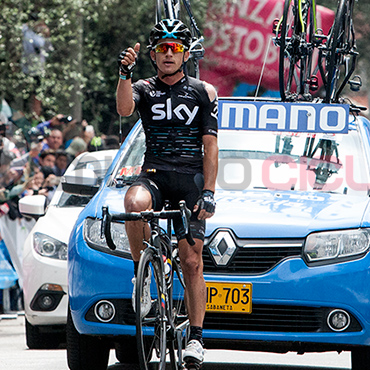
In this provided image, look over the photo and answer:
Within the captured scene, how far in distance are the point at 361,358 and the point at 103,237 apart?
185 centimetres

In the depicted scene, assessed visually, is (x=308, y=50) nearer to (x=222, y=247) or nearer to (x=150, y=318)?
(x=222, y=247)

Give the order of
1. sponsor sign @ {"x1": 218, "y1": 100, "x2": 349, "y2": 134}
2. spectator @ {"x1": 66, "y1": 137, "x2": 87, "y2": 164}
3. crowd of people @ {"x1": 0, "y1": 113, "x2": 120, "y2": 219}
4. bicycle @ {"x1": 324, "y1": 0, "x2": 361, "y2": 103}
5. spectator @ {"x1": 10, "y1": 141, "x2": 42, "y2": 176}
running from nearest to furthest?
sponsor sign @ {"x1": 218, "y1": 100, "x2": 349, "y2": 134}, bicycle @ {"x1": 324, "y1": 0, "x2": 361, "y2": 103}, crowd of people @ {"x1": 0, "y1": 113, "x2": 120, "y2": 219}, spectator @ {"x1": 10, "y1": 141, "x2": 42, "y2": 176}, spectator @ {"x1": 66, "y1": 137, "x2": 87, "y2": 164}

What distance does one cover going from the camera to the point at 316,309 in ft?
20.5

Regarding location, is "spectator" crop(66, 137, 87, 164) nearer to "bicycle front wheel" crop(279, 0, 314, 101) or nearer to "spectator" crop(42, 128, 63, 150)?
"spectator" crop(42, 128, 63, 150)

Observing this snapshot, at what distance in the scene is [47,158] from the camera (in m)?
13.3

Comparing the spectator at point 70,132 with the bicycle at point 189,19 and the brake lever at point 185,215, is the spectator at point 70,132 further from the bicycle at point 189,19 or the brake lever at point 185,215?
the brake lever at point 185,215

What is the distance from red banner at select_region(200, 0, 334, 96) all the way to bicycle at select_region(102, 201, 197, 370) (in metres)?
16.3

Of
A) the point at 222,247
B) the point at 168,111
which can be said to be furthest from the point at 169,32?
the point at 222,247

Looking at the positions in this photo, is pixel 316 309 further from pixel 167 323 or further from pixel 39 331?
pixel 39 331

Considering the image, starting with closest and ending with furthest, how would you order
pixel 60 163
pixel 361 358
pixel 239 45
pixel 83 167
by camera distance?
pixel 361 358 < pixel 83 167 < pixel 60 163 < pixel 239 45

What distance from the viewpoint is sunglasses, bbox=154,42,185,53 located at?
5980mm

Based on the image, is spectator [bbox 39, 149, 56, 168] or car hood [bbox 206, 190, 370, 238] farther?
spectator [bbox 39, 149, 56, 168]

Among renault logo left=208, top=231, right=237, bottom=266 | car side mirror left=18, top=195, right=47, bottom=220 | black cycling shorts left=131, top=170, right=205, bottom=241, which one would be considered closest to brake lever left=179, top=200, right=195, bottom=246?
black cycling shorts left=131, top=170, right=205, bottom=241

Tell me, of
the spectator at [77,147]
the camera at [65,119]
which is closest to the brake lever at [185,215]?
the spectator at [77,147]
